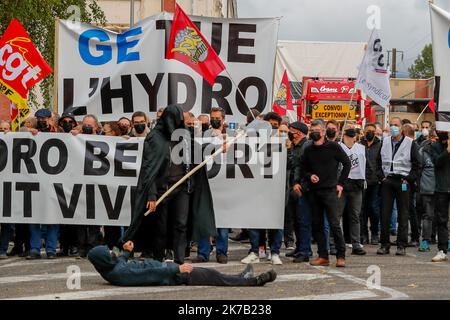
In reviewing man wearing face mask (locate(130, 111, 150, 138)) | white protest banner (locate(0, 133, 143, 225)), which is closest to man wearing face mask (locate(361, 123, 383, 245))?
man wearing face mask (locate(130, 111, 150, 138))

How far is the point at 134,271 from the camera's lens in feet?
36.3

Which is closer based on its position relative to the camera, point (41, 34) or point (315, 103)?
point (41, 34)

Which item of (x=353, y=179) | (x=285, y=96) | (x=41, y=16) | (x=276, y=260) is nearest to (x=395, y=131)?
(x=353, y=179)

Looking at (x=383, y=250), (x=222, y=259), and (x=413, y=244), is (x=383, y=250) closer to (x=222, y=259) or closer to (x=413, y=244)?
(x=413, y=244)

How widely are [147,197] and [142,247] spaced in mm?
610

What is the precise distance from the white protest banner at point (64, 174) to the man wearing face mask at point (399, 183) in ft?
12.5

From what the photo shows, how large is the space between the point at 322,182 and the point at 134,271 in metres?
3.87

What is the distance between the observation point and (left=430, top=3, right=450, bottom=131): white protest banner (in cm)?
1409

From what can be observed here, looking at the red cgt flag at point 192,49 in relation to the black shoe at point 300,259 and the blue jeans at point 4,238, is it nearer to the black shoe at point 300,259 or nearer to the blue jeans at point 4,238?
the black shoe at point 300,259

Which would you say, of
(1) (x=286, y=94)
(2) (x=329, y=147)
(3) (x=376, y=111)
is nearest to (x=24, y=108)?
(2) (x=329, y=147)

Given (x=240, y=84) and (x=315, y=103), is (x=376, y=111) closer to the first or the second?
(x=315, y=103)

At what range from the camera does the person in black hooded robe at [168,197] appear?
12.3 meters

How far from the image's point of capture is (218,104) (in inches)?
608
